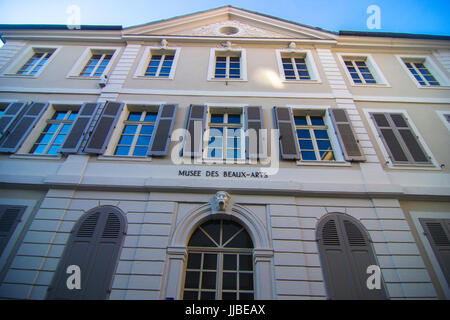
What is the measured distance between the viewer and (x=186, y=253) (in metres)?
4.86

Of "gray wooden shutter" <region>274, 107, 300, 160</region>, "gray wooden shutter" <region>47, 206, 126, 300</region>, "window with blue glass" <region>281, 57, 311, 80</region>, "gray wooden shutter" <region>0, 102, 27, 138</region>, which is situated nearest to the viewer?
"gray wooden shutter" <region>47, 206, 126, 300</region>

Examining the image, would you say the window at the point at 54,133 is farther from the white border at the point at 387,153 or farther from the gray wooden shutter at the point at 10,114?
the white border at the point at 387,153

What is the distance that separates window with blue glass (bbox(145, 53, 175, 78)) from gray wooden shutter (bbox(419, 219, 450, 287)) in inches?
326

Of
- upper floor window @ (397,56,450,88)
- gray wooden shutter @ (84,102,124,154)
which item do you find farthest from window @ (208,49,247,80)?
upper floor window @ (397,56,450,88)

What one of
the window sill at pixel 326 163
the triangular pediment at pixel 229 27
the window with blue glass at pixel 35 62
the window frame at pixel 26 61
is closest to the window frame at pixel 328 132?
the window sill at pixel 326 163

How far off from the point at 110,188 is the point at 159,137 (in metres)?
1.75

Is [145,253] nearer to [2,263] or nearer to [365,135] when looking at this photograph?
[2,263]

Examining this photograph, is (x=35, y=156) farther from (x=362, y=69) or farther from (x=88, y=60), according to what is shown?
(x=362, y=69)

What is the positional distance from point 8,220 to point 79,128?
2.64 meters

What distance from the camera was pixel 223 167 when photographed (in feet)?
19.4

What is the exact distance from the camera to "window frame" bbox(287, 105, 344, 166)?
19.8ft

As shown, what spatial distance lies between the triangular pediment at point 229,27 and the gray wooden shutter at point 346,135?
14.2 ft

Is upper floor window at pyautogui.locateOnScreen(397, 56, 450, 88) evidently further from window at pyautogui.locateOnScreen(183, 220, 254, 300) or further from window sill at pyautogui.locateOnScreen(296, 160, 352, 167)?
window at pyautogui.locateOnScreen(183, 220, 254, 300)

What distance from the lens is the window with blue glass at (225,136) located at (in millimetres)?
6448
